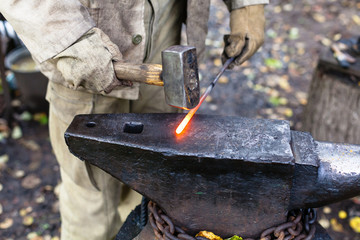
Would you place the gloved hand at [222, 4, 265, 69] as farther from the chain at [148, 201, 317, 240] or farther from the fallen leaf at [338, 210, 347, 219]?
the fallen leaf at [338, 210, 347, 219]

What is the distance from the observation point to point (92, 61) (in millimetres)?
1661

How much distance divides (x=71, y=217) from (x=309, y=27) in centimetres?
499

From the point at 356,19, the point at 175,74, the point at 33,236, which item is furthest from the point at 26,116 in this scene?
the point at 356,19

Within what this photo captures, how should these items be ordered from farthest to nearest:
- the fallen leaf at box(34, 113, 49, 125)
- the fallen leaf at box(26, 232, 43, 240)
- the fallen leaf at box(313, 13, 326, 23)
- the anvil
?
the fallen leaf at box(313, 13, 326, 23)
the fallen leaf at box(34, 113, 49, 125)
the fallen leaf at box(26, 232, 43, 240)
the anvil

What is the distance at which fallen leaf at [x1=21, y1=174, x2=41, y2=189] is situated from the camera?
3518 mm

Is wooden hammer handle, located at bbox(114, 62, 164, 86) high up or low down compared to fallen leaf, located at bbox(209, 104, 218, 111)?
up

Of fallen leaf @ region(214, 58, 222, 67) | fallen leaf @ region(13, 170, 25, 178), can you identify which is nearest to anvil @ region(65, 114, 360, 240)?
fallen leaf @ region(13, 170, 25, 178)

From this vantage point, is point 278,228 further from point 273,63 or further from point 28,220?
point 273,63

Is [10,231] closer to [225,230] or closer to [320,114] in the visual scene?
[225,230]

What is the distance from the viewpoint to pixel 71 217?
96.3 inches

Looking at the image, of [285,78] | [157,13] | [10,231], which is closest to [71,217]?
[10,231]

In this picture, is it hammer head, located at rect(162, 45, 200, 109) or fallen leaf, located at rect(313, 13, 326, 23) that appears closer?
hammer head, located at rect(162, 45, 200, 109)

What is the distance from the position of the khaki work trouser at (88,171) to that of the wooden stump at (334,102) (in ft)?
5.42

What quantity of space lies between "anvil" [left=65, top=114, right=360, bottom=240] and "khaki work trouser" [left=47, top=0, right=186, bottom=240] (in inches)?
15.2
